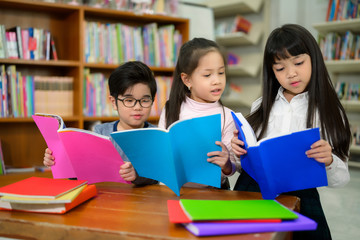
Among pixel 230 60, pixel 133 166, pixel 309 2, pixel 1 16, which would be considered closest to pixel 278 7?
pixel 309 2

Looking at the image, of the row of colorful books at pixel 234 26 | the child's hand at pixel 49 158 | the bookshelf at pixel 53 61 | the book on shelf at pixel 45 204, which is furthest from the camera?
the row of colorful books at pixel 234 26

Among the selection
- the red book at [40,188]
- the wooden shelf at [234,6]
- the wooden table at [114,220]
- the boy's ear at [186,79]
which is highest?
the wooden shelf at [234,6]

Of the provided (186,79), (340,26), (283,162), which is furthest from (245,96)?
(283,162)

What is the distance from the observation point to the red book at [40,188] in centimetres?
83

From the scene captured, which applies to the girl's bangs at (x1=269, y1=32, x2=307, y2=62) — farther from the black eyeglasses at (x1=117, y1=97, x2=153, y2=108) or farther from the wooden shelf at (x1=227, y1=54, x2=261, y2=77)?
the wooden shelf at (x1=227, y1=54, x2=261, y2=77)

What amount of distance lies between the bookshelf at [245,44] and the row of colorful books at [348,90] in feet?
3.43

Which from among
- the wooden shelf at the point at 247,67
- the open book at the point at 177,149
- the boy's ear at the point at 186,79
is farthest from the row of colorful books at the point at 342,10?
the open book at the point at 177,149

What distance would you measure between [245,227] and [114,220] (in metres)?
0.27

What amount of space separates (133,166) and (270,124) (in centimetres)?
55

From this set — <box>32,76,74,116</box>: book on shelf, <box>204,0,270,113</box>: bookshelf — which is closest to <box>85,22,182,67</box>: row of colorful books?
<box>32,76,74,116</box>: book on shelf

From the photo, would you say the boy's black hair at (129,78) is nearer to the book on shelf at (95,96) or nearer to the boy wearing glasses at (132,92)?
the boy wearing glasses at (132,92)

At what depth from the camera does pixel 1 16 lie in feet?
8.95

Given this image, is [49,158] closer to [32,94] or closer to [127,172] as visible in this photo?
[127,172]

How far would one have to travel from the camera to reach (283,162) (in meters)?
0.86
